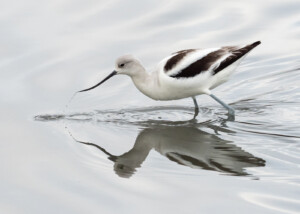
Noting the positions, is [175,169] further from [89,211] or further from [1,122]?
[1,122]

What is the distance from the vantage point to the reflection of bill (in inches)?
274

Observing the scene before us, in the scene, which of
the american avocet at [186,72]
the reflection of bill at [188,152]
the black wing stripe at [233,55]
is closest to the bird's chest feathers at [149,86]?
the american avocet at [186,72]

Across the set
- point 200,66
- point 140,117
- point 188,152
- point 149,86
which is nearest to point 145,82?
point 149,86

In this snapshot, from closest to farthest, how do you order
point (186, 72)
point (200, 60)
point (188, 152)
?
1. point (188, 152)
2. point (186, 72)
3. point (200, 60)

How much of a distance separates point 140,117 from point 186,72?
0.70 metres

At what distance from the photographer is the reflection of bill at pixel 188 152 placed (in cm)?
696

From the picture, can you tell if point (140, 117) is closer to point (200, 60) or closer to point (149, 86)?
point (149, 86)

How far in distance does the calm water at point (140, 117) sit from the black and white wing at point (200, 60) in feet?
1.69

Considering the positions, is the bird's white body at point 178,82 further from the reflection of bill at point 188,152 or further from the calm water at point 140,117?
the reflection of bill at point 188,152

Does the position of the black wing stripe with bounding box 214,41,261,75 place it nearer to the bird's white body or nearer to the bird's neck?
the bird's white body

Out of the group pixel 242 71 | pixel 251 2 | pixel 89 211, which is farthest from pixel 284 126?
pixel 251 2

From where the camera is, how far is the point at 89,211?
20.0ft

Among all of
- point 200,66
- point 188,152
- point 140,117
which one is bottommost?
point 188,152

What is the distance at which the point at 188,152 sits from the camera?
24.2 feet
